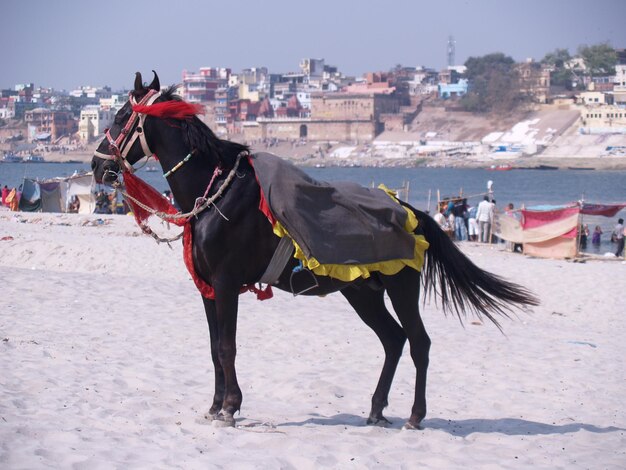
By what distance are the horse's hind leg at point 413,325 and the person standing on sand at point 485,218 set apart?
724 inches

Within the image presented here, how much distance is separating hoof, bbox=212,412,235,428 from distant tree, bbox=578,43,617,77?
193443mm

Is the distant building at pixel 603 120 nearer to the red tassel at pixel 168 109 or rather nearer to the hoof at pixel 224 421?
the red tassel at pixel 168 109

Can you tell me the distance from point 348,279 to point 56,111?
19439 cm

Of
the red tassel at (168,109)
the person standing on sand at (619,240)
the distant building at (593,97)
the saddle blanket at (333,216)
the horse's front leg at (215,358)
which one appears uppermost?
the distant building at (593,97)

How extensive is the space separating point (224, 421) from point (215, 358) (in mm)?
415

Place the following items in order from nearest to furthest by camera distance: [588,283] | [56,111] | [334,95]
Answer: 1. [588,283]
2. [334,95]
3. [56,111]

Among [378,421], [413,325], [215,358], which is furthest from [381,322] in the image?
[215,358]

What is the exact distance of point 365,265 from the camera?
21.2ft

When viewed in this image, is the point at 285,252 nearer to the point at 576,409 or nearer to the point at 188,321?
the point at 576,409

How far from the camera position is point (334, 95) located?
6383 inches

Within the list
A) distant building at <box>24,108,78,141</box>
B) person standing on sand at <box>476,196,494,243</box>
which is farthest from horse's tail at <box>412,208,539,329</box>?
distant building at <box>24,108,78,141</box>

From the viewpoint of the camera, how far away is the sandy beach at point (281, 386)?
5.68m

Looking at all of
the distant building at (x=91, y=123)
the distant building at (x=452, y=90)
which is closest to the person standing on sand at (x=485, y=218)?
the distant building at (x=91, y=123)

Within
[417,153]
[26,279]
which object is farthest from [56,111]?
[26,279]
